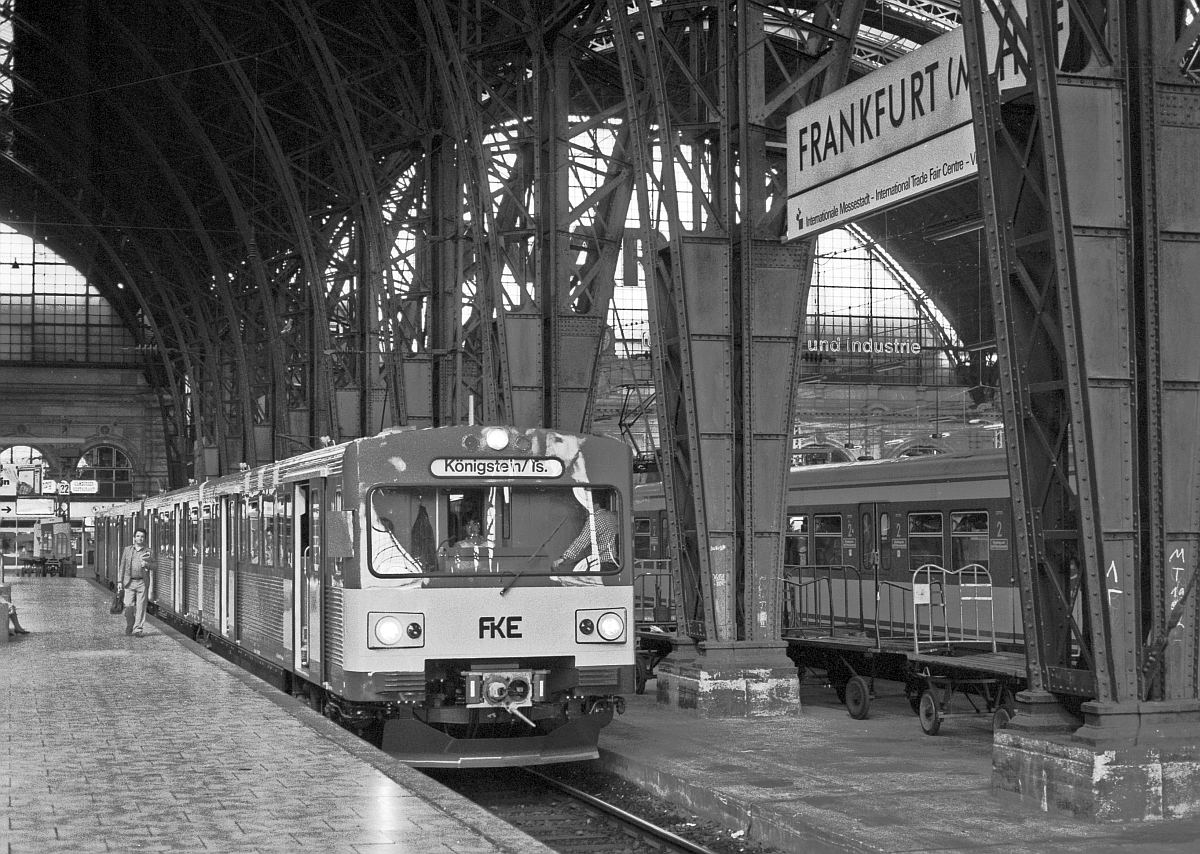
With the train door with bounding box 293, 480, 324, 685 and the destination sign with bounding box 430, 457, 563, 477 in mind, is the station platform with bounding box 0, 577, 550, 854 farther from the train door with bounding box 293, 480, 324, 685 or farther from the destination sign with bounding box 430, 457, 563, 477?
the destination sign with bounding box 430, 457, 563, 477

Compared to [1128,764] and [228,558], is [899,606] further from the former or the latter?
[1128,764]

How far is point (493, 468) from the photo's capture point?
12.1 meters

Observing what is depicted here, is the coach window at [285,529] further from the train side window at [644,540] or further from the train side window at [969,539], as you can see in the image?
the train side window at [644,540]

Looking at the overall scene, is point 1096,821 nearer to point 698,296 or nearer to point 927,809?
point 927,809

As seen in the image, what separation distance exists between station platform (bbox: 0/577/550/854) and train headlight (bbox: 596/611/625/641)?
2.02 m

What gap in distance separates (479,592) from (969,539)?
7634 millimetres

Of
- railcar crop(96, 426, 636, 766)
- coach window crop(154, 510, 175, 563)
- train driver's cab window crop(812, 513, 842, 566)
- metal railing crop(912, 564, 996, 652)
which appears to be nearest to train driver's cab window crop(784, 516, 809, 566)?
train driver's cab window crop(812, 513, 842, 566)

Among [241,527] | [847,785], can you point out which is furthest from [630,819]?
[241,527]

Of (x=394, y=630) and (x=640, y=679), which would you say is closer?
(x=394, y=630)

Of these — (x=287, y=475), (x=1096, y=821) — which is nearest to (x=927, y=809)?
(x=1096, y=821)

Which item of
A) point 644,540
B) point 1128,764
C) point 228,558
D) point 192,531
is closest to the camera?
point 1128,764

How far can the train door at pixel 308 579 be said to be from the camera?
13.4 meters

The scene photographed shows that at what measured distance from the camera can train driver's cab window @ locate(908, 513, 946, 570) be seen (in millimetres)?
18203

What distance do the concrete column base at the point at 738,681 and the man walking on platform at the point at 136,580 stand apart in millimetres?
10636
